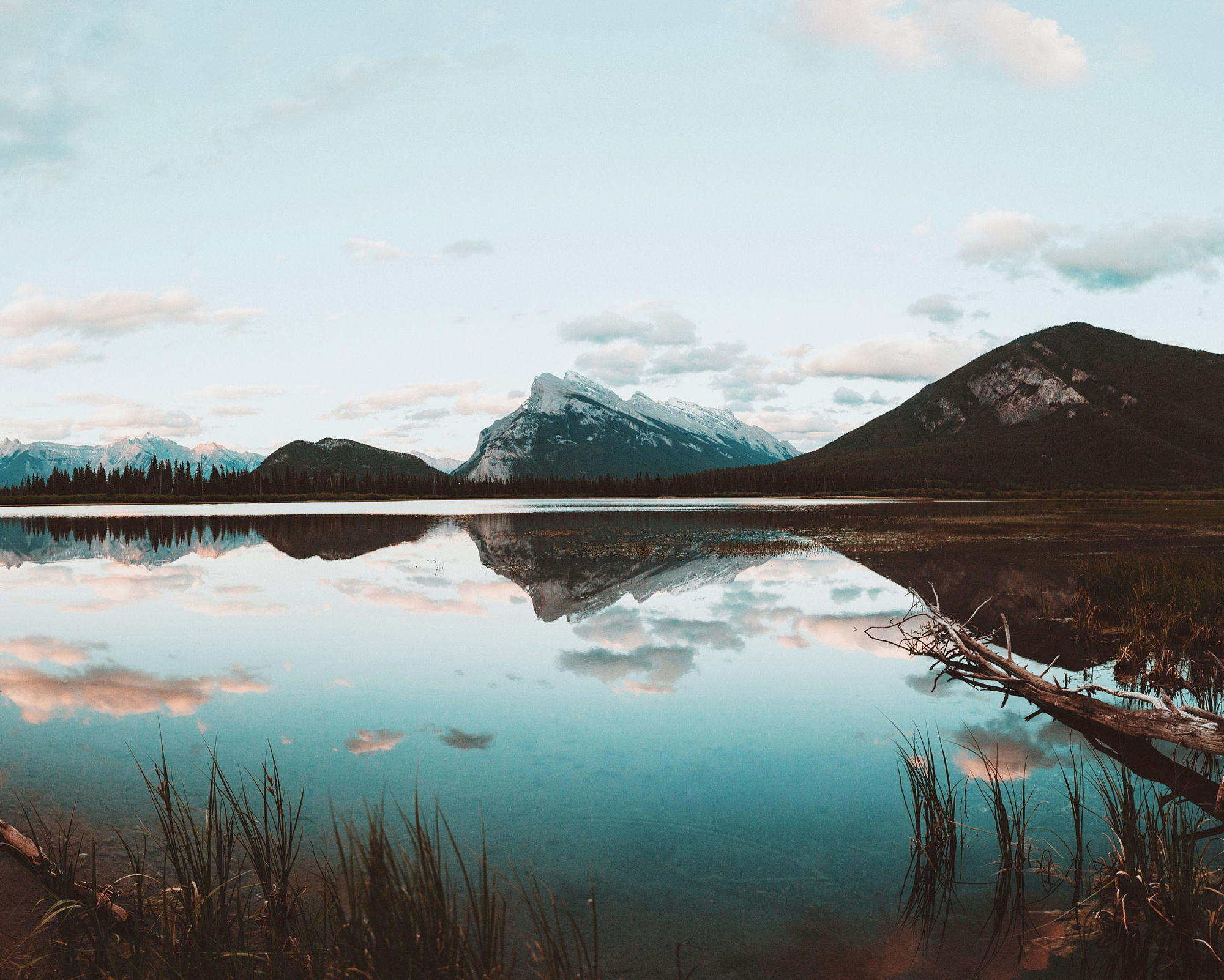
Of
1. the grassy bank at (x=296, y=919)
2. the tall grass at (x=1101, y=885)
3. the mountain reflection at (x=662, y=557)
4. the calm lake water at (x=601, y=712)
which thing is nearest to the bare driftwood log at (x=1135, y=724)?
the tall grass at (x=1101, y=885)

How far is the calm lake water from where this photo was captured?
7688 mm

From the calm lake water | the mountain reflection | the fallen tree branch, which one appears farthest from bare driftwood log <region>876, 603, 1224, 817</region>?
the mountain reflection

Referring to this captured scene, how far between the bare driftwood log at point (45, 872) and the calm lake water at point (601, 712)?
1483 millimetres

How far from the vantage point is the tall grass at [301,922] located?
5.46 meters

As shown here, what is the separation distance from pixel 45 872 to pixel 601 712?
28.2 feet

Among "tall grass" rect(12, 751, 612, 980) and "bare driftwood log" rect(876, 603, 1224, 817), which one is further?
"bare driftwood log" rect(876, 603, 1224, 817)

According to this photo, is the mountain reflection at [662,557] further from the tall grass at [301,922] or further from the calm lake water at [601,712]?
the tall grass at [301,922]

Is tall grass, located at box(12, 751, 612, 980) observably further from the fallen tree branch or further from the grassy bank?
the fallen tree branch

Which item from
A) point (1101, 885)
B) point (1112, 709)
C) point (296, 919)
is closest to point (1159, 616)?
point (1112, 709)

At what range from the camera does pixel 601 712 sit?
13914 mm

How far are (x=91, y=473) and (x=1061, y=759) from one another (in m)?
225

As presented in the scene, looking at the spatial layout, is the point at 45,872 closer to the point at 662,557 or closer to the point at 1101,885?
the point at 1101,885

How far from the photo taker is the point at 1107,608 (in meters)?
22.2

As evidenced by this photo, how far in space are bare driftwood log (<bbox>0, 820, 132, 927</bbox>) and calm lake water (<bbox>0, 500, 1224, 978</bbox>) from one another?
58.4 inches
